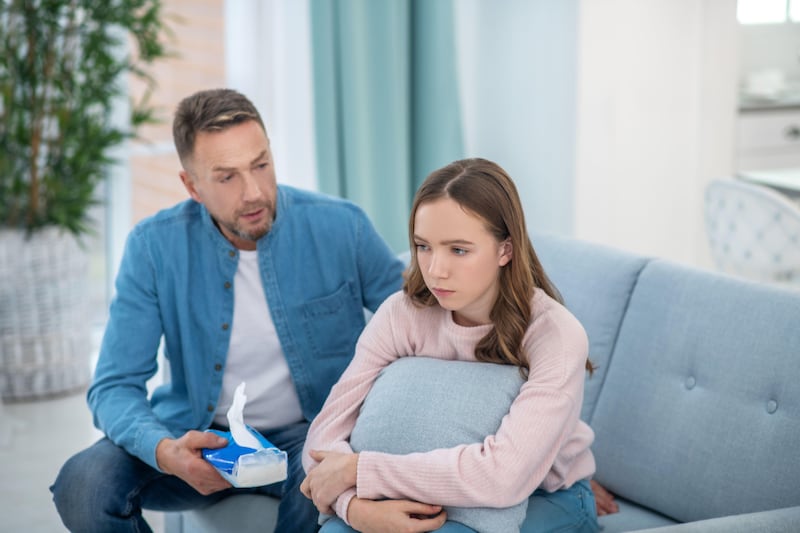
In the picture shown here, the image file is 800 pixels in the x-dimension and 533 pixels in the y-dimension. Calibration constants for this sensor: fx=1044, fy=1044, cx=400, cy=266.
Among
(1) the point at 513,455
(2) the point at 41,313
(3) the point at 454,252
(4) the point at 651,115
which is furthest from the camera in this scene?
(4) the point at 651,115

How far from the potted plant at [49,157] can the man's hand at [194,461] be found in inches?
75.8

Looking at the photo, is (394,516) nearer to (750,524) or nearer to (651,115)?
(750,524)

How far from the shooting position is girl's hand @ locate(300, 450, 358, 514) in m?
1.59

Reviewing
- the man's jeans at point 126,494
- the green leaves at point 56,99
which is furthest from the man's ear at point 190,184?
the green leaves at point 56,99

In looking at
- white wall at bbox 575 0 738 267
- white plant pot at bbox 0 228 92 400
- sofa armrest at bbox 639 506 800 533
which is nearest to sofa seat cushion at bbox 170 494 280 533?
sofa armrest at bbox 639 506 800 533

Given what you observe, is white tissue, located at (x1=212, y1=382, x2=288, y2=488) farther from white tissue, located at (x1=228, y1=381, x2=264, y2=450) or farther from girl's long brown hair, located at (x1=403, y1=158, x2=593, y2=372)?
girl's long brown hair, located at (x1=403, y1=158, x2=593, y2=372)

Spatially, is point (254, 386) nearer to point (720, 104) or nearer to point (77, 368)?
point (77, 368)

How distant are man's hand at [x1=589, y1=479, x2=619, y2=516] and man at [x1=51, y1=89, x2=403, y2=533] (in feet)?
1.79

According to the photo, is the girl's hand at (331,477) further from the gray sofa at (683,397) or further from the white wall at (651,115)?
the white wall at (651,115)

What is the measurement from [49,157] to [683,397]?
2.50m

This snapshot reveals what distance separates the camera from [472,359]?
1688 mm

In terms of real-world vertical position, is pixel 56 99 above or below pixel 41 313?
above

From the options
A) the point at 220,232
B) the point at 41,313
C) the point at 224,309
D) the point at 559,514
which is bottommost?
the point at 41,313

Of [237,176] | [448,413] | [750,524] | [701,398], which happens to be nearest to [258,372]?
[237,176]
